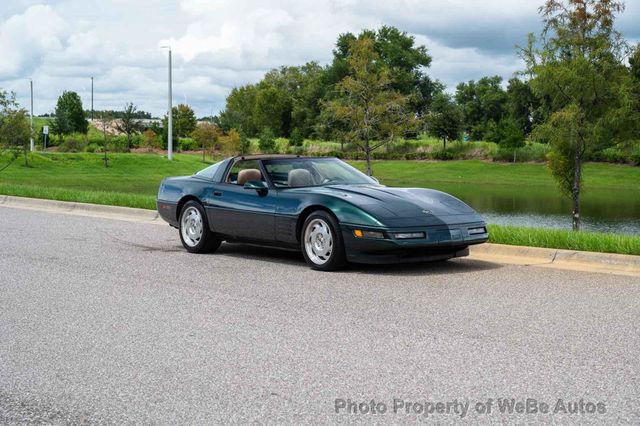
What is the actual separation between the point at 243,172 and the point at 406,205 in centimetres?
250

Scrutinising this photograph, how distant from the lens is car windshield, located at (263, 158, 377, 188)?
35.2ft

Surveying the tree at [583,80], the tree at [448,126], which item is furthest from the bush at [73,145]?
the tree at [583,80]

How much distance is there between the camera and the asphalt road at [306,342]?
15.3ft

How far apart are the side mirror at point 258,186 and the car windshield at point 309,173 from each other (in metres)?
0.17

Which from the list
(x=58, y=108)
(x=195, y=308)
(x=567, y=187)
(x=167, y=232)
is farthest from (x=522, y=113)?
(x=195, y=308)

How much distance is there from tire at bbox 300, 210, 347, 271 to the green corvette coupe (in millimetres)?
11

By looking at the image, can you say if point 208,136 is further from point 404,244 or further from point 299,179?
point 404,244

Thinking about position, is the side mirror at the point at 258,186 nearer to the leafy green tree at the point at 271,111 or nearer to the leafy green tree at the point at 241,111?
the leafy green tree at the point at 241,111

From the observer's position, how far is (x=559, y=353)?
5809 millimetres

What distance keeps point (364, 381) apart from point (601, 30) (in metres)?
28.3

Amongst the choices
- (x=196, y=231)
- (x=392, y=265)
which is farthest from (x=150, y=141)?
(x=392, y=265)

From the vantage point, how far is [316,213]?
986 cm

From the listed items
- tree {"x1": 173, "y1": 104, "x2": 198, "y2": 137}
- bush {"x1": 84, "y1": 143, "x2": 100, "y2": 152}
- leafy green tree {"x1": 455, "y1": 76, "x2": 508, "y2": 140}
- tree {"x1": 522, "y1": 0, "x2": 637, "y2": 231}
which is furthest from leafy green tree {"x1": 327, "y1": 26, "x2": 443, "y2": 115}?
tree {"x1": 522, "y1": 0, "x2": 637, "y2": 231}

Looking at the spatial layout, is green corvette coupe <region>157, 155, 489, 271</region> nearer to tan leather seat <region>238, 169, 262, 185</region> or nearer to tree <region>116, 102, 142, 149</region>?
tan leather seat <region>238, 169, 262, 185</region>
